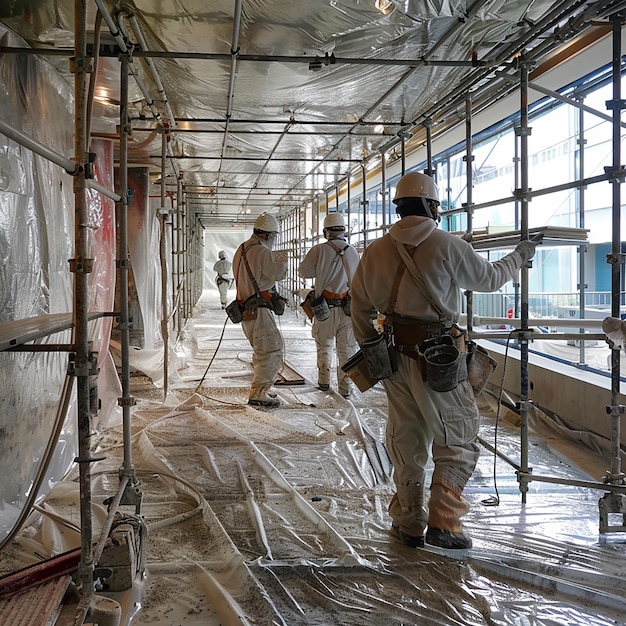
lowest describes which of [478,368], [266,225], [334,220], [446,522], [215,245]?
[446,522]

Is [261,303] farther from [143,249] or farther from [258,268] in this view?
[143,249]

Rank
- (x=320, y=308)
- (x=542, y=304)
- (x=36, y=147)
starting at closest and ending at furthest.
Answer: (x=36, y=147) < (x=320, y=308) < (x=542, y=304)

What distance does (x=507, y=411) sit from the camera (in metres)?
5.19

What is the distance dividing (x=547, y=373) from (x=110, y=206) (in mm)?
4001

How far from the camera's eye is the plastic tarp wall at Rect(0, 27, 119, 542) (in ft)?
9.43

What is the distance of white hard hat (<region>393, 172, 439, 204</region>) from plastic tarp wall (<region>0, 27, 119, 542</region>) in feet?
5.80

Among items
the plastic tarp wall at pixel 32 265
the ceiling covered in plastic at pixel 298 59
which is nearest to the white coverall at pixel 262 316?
the ceiling covered in plastic at pixel 298 59

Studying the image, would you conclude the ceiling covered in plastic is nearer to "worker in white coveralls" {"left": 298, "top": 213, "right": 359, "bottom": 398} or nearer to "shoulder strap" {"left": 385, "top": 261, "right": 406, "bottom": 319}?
"worker in white coveralls" {"left": 298, "top": 213, "right": 359, "bottom": 398}

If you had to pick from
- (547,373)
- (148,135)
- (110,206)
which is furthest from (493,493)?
(148,135)

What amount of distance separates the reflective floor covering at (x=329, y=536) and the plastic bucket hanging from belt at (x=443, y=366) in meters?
0.75

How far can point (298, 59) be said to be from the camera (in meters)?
3.58

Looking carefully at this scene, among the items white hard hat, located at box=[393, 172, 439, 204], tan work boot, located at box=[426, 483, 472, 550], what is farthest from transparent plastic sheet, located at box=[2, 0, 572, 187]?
tan work boot, located at box=[426, 483, 472, 550]

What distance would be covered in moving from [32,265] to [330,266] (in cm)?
342

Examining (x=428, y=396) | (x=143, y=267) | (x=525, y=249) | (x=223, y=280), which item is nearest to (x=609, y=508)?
(x=428, y=396)
